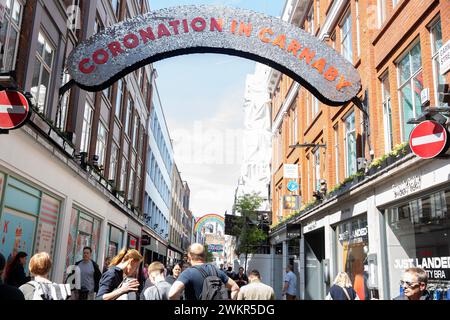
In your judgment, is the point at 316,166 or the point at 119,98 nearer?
the point at 316,166

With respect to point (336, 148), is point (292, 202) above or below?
below

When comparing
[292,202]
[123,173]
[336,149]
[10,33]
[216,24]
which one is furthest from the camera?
[123,173]

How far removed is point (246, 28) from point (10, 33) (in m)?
5.80

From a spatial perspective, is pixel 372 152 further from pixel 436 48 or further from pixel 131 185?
pixel 131 185

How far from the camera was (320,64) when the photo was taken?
11422 millimetres

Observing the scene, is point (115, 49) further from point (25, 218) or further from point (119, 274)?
point (119, 274)

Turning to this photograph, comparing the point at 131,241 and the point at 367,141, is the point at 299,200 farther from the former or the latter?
the point at 131,241

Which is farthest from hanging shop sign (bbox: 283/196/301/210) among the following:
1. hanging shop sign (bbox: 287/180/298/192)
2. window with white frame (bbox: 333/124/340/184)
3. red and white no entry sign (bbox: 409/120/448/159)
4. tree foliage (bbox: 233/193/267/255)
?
red and white no entry sign (bbox: 409/120/448/159)

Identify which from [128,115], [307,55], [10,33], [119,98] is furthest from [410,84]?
[128,115]

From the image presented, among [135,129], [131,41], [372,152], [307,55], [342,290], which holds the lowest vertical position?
[342,290]

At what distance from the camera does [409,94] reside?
10234 millimetres

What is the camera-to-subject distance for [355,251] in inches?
515

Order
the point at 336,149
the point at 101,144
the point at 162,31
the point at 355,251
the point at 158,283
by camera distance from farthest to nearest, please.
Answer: the point at 101,144 < the point at 336,149 < the point at 355,251 < the point at 162,31 < the point at 158,283
